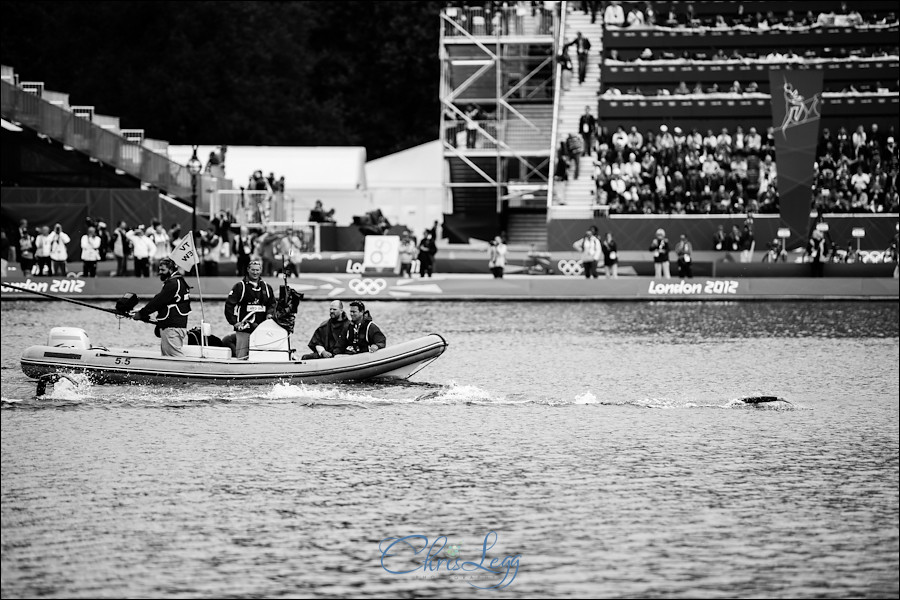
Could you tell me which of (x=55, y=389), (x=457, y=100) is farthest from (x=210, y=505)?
(x=457, y=100)

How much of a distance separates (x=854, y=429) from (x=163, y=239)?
2582 centimetres

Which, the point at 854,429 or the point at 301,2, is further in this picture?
the point at 301,2

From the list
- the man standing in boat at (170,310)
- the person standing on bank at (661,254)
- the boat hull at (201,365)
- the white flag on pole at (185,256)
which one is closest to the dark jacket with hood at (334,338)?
the boat hull at (201,365)

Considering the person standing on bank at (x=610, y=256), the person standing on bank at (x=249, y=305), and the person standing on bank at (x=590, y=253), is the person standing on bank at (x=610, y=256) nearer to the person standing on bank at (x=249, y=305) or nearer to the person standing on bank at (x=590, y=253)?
the person standing on bank at (x=590, y=253)

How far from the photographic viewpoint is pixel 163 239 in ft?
132

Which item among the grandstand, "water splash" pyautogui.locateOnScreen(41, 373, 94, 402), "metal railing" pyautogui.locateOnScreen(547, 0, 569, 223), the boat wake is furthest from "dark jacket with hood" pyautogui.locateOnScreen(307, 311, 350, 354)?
"metal railing" pyautogui.locateOnScreen(547, 0, 569, 223)

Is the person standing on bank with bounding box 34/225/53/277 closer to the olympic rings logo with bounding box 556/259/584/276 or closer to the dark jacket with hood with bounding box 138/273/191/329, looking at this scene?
the olympic rings logo with bounding box 556/259/584/276

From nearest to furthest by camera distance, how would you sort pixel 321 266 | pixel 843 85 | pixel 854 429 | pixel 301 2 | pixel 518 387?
pixel 854 429
pixel 518 387
pixel 321 266
pixel 843 85
pixel 301 2

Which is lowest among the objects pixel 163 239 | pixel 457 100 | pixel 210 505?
pixel 210 505

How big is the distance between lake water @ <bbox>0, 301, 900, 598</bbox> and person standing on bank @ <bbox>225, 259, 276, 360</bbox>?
981 mm

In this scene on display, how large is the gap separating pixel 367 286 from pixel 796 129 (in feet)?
41.9

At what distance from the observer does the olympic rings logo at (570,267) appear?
1684 inches

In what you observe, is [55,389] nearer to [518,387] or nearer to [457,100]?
[518,387]

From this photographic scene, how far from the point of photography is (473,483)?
609 inches
